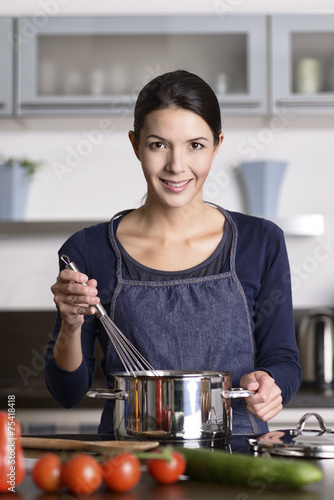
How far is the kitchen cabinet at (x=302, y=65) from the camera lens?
2.66m

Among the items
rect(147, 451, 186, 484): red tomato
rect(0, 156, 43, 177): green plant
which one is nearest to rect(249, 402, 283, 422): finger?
rect(147, 451, 186, 484): red tomato

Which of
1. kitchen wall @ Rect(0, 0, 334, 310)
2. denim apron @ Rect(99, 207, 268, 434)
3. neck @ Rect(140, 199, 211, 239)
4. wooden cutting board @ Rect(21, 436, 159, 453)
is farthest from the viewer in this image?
kitchen wall @ Rect(0, 0, 334, 310)

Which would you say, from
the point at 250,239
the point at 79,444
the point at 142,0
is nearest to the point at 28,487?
the point at 79,444

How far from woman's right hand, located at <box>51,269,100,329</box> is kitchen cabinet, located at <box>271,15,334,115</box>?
165 centimetres

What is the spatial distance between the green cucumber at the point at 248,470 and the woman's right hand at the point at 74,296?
0.35 metres

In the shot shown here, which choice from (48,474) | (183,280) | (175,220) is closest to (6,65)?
(175,220)

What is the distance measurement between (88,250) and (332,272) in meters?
1.66

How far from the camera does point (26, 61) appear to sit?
2.70 meters

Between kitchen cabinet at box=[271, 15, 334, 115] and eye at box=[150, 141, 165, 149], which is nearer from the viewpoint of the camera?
eye at box=[150, 141, 165, 149]

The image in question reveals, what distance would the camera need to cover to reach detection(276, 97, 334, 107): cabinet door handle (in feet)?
8.68

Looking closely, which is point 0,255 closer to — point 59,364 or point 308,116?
point 308,116

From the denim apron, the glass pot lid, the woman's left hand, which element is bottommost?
the glass pot lid

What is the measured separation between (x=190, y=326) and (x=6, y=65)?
167 cm

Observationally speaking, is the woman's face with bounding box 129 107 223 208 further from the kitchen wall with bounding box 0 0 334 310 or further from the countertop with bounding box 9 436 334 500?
the kitchen wall with bounding box 0 0 334 310
